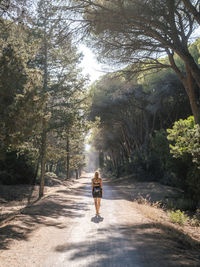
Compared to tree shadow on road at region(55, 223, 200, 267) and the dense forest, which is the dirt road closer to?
tree shadow on road at region(55, 223, 200, 267)

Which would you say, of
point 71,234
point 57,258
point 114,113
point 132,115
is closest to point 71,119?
point 71,234

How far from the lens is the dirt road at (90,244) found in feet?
16.2

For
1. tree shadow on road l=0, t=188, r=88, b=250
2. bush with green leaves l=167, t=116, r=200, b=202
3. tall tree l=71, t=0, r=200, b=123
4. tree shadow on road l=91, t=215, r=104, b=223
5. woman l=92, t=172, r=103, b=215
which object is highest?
tall tree l=71, t=0, r=200, b=123

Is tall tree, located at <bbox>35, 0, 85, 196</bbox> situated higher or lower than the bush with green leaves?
higher

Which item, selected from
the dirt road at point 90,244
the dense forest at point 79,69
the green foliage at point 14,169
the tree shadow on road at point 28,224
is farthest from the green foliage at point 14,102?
the green foliage at point 14,169

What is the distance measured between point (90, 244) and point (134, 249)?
1.06 metres

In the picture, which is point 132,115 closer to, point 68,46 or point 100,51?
point 100,51

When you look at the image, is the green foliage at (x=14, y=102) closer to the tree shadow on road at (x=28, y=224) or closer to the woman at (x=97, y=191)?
the tree shadow on road at (x=28, y=224)

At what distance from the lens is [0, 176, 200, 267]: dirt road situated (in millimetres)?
4926

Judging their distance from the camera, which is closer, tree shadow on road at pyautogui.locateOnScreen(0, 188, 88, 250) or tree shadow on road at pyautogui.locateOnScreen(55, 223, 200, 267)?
tree shadow on road at pyautogui.locateOnScreen(55, 223, 200, 267)

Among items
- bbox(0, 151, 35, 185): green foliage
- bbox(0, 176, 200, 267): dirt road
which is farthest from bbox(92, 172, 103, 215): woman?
bbox(0, 151, 35, 185): green foliage

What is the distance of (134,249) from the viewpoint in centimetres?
556

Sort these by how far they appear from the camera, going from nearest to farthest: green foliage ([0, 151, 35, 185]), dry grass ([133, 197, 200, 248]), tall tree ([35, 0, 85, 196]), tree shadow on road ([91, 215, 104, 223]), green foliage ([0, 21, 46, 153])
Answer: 1. dry grass ([133, 197, 200, 248])
2. green foliage ([0, 21, 46, 153])
3. tree shadow on road ([91, 215, 104, 223])
4. tall tree ([35, 0, 85, 196])
5. green foliage ([0, 151, 35, 185])

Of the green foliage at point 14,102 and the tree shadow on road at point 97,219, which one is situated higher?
the green foliage at point 14,102
